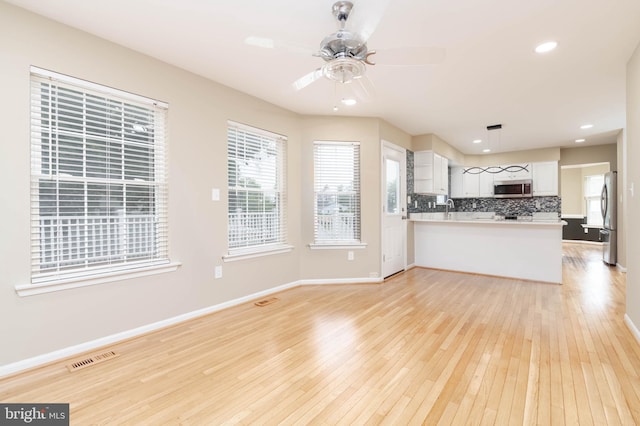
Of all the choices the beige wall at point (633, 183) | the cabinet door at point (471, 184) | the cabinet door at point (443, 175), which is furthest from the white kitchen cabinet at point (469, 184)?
the beige wall at point (633, 183)

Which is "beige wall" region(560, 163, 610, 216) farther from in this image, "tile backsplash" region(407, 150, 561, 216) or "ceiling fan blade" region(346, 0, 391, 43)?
"ceiling fan blade" region(346, 0, 391, 43)

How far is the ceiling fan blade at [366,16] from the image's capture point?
5.65 ft

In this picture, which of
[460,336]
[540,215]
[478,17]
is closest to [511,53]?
[478,17]

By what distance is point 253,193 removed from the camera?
12.6 feet

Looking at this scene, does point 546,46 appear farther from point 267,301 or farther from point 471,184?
point 471,184

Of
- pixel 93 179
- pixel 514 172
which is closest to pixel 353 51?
pixel 93 179

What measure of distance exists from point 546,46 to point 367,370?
2982 mm

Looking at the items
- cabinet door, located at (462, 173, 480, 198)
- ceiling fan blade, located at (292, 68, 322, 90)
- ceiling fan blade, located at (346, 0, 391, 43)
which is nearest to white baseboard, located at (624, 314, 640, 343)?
ceiling fan blade, located at (346, 0, 391, 43)

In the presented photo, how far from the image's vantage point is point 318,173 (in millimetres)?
4457

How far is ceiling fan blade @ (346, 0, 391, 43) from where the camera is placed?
1722 mm

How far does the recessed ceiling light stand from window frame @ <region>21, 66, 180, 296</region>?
3368 millimetres

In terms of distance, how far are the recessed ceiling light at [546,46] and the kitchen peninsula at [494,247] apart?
2.67 meters

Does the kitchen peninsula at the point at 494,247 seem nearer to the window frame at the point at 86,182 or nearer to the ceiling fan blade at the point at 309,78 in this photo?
the ceiling fan blade at the point at 309,78

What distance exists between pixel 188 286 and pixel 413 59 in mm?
2833
